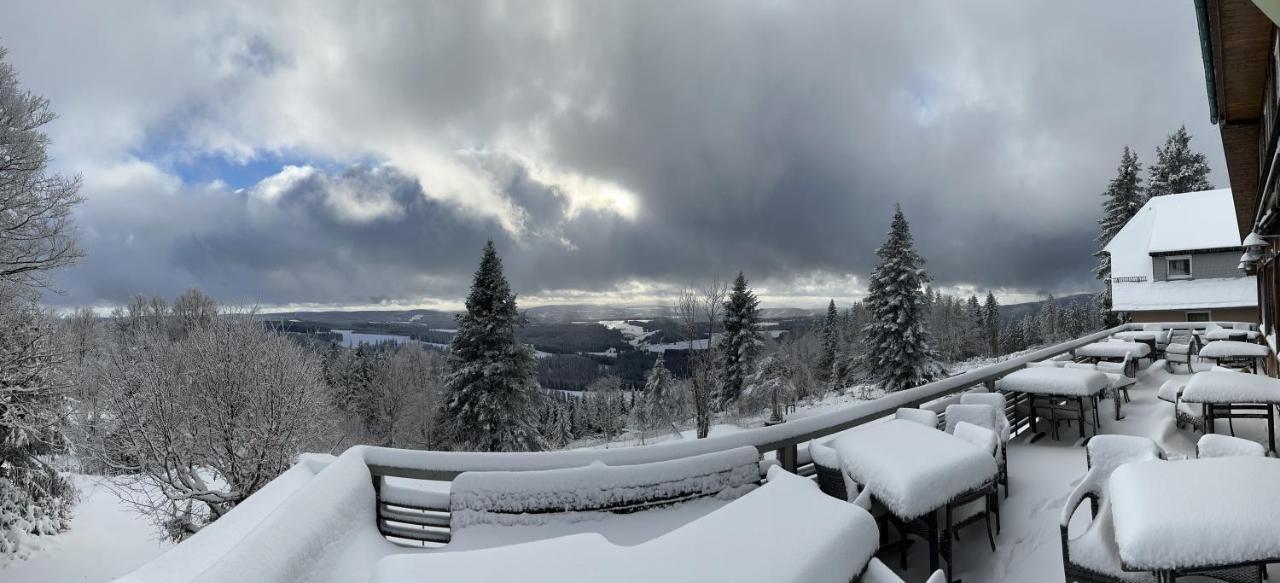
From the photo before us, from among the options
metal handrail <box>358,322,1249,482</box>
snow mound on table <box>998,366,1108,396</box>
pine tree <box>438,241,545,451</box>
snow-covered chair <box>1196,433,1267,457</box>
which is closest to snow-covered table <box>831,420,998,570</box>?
metal handrail <box>358,322,1249,482</box>

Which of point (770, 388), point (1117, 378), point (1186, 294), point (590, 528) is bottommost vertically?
point (770, 388)

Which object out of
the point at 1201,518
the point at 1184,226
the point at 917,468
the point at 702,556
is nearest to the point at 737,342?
the point at 1184,226

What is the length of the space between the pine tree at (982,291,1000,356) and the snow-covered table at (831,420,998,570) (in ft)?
195

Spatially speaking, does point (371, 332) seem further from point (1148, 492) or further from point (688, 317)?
point (1148, 492)

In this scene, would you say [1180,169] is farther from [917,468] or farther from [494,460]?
[494,460]

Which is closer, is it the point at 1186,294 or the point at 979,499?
the point at 979,499

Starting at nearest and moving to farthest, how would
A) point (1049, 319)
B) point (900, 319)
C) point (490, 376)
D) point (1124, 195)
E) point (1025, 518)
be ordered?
point (1025, 518) → point (490, 376) → point (900, 319) → point (1124, 195) → point (1049, 319)

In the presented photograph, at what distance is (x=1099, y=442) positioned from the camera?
314 cm

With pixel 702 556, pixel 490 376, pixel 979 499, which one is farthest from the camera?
pixel 490 376

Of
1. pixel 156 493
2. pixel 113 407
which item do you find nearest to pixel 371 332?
pixel 156 493

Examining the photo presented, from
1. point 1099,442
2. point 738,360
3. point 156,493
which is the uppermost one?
point 1099,442

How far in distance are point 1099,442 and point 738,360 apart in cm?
2774

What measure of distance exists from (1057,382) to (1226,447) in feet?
11.0

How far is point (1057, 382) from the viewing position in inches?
236
